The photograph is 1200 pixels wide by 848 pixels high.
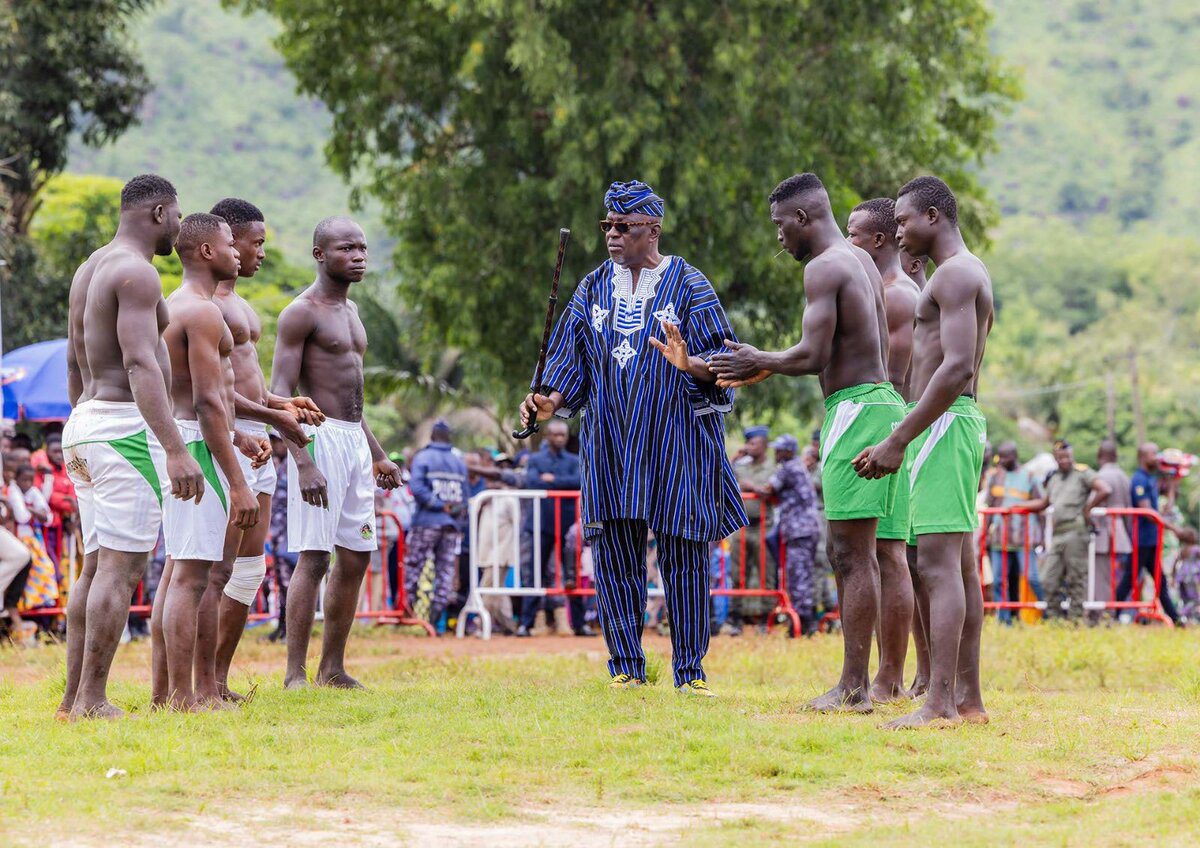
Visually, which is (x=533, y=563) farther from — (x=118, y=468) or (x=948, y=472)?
(x=948, y=472)

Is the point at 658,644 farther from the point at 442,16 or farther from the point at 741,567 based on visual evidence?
the point at 442,16

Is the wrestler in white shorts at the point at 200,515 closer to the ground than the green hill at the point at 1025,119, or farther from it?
closer to the ground

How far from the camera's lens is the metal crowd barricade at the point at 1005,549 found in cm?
1588

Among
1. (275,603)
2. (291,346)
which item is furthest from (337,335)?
(275,603)

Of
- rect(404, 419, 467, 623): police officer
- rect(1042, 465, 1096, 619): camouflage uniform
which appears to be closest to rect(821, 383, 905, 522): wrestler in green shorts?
rect(404, 419, 467, 623): police officer

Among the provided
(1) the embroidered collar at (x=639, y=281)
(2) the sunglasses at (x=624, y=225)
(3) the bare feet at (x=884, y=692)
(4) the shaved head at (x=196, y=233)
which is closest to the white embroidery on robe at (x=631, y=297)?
(1) the embroidered collar at (x=639, y=281)

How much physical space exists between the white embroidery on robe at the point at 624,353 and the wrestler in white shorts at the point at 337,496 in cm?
153

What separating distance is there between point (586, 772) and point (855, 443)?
7.63 ft

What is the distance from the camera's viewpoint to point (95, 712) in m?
7.09

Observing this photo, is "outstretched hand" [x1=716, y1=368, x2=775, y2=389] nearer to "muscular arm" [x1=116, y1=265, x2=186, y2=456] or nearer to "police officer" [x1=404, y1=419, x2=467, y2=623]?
"muscular arm" [x1=116, y1=265, x2=186, y2=456]

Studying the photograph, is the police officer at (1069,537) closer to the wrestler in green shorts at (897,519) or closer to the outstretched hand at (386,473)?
the wrestler in green shorts at (897,519)

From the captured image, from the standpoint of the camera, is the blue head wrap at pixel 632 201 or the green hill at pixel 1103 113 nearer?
the blue head wrap at pixel 632 201

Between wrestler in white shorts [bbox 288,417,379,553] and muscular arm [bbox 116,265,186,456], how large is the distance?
1521 millimetres

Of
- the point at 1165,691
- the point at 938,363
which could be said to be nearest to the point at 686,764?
the point at 938,363
